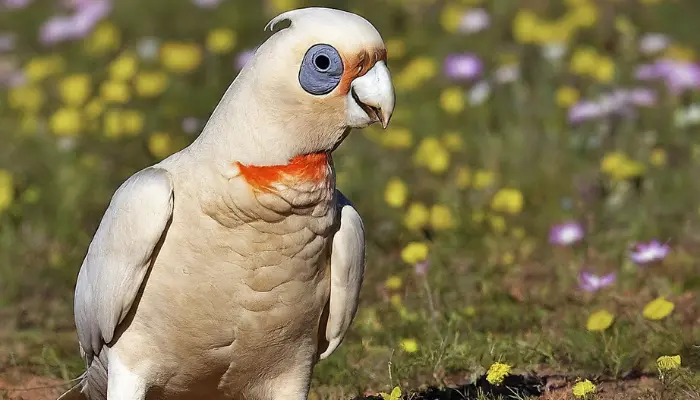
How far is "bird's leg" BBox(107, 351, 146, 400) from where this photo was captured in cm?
397

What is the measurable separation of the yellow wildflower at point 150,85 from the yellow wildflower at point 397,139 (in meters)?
1.42

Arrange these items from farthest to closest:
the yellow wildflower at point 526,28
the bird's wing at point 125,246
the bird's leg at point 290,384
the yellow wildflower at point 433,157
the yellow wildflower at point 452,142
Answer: the yellow wildflower at point 526,28 < the yellow wildflower at point 452,142 < the yellow wildflower at point 433,157 < the bird's leg at point 290,384 < the bird's wing at point 125,246

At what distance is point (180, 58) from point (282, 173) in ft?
15.5

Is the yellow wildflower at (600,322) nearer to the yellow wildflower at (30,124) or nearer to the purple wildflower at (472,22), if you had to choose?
the purple wildflower at (472,22)

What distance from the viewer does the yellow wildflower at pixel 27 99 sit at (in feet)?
27.0

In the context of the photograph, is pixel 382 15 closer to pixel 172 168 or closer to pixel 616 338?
pixel 616 338

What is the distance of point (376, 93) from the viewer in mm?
3629

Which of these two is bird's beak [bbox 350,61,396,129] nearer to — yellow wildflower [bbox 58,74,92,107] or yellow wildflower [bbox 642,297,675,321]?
yellow wildflower [bbox 642,297,675,321]

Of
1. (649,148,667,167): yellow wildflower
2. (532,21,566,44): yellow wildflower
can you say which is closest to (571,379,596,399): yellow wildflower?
(649,148,667,167): yellow wildflower

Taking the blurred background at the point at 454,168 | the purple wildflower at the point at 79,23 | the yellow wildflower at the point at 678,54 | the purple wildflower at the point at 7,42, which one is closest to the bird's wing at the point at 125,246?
the blurred background at the point at 454,168

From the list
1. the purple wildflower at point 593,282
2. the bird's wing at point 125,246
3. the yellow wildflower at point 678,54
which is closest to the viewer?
the bird's wing at point 125,246

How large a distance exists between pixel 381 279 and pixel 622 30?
305cm

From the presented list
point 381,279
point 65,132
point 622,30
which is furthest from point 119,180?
point 622,30

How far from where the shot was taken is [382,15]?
930 centimetres
